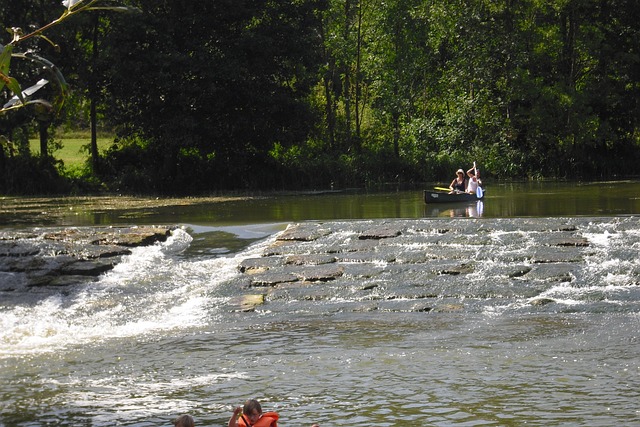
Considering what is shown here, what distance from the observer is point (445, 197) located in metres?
26.2

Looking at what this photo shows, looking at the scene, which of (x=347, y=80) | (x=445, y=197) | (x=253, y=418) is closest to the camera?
(x=253, y=418)

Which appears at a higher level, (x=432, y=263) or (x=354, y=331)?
(x=432, y=263)

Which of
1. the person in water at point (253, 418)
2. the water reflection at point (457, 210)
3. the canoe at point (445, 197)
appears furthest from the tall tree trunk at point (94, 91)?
the person in water at point (253, 418)

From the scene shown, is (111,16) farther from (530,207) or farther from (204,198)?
(530,207)

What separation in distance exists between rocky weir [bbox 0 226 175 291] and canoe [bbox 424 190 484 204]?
28.9 ft

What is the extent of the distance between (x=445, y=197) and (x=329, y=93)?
20094 mm

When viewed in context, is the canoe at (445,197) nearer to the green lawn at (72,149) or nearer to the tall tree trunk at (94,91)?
the tall tree trunk at (94,91)

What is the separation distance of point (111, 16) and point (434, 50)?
16.6m

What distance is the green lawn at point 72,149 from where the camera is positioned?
141 feet

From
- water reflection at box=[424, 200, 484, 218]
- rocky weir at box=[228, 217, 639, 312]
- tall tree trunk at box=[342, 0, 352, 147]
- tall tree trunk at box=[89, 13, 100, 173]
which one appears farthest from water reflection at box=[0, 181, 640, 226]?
tall tree trunk at box=[342, 0, 352, 147]

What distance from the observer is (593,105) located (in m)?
43.2

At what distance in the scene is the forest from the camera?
113ft

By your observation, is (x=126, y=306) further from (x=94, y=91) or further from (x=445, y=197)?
(x=94, y=91)

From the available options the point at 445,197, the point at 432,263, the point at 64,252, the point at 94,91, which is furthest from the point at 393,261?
the point at 94,91
